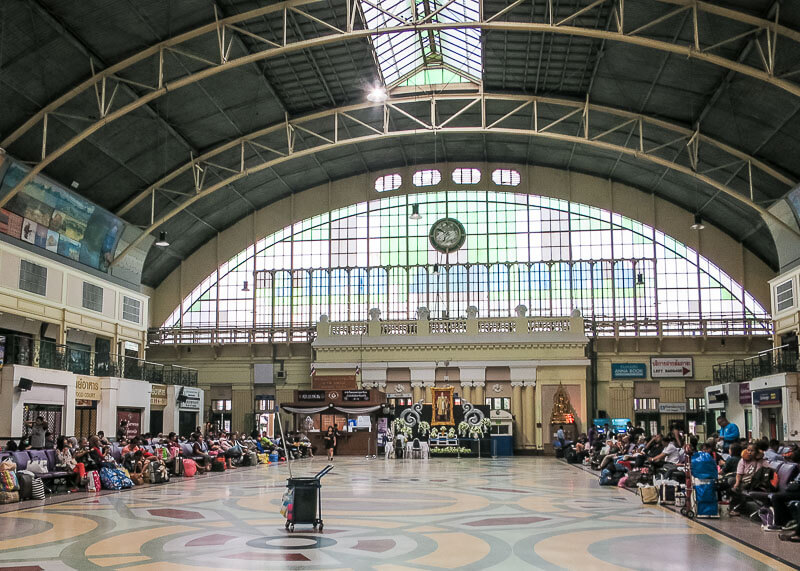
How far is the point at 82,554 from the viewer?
31.6ft

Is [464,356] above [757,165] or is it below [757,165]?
below

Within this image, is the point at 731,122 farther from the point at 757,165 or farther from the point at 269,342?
the point at 269,342

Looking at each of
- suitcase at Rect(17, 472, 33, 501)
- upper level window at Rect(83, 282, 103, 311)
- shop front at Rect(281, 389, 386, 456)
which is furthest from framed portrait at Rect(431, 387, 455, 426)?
suitcase at Rect(17, 472, 33, 501)

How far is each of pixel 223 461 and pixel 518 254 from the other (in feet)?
72.9

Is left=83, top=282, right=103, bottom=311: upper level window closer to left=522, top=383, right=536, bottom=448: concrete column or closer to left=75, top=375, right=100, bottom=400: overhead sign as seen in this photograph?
left=75, top=375, right=100, bottom=400: overhead sign

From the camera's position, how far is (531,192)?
145 feet

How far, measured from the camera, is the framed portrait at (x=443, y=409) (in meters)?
35.8

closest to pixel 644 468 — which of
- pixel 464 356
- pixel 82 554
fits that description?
pixel 82 554

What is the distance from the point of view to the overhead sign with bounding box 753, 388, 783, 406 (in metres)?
30.2

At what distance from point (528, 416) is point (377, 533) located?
28293mm

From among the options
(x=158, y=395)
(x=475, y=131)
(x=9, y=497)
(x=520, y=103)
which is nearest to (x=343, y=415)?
(x=158, y=395)

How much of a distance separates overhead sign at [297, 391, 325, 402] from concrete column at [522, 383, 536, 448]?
391 inches

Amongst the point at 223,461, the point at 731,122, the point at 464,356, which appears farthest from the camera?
the point at 464,356

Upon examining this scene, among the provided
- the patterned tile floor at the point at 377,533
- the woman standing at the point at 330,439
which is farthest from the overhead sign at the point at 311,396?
the patterned tile floor at the point at 377,533
